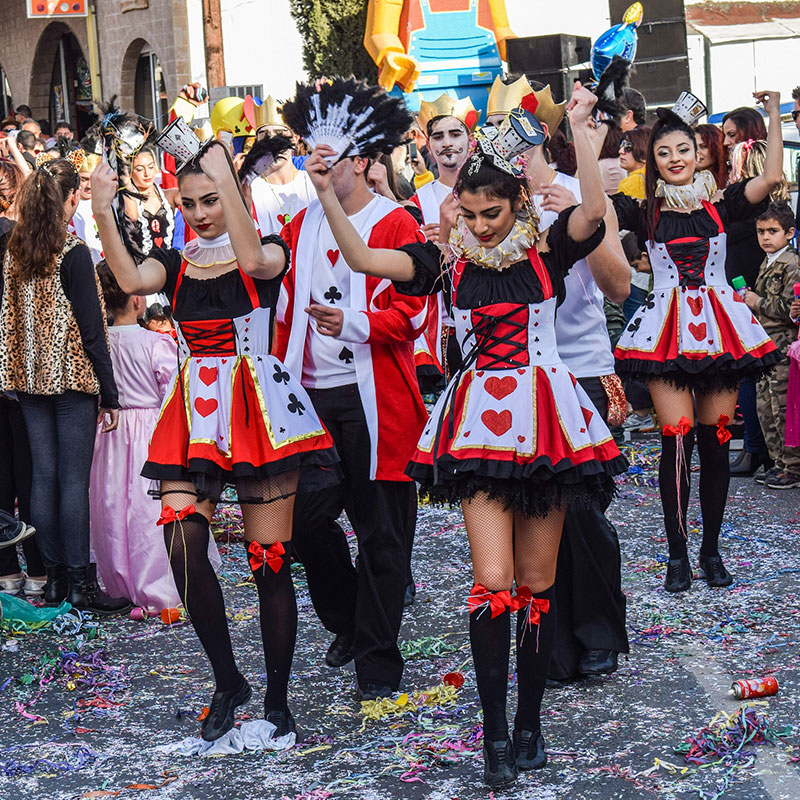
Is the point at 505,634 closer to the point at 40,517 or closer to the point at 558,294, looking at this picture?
the point at 558,294

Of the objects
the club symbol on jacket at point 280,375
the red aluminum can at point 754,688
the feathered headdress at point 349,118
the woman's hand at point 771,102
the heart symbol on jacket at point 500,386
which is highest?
the woman's hand at point 771,102

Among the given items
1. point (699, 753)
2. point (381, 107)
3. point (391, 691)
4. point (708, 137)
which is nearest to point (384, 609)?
point (391, 691)

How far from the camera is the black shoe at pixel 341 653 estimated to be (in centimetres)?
497

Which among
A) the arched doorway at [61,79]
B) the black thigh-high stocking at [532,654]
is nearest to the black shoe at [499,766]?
the black thigh-high stocking at [532,654]

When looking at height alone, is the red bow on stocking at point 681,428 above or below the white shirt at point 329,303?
below

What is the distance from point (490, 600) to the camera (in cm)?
374

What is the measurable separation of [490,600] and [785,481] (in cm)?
421

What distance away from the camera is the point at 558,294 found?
4.05 m

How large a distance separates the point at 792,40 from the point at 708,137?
618 inches

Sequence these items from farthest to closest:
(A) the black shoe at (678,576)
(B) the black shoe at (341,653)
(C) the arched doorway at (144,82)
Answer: (C) the arched doorway at (144,82) < (A) the black shoe at (678,576) < (B) the black shoe at (341,653)

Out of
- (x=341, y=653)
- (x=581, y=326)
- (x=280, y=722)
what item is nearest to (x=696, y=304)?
(x=581, y=326)

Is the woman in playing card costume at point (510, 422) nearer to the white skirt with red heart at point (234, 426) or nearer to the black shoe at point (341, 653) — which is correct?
the white skirt with red heart at point (234, 426)

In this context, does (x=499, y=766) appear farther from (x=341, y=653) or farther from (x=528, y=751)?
(x=341, y=653)

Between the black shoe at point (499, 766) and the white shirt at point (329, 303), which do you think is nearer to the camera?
the black shoe at point (499, 766)
